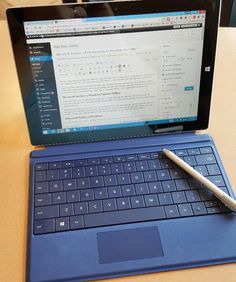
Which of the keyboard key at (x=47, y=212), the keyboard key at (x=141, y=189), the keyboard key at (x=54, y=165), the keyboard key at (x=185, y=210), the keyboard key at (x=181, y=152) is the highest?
the keyboard key at (x=181, y=152)

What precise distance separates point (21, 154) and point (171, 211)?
0.33 meters

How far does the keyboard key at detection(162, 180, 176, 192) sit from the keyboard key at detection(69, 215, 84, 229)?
0.51 feet

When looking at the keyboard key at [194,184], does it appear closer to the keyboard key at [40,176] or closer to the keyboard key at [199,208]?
the keyboard key at [199,208]

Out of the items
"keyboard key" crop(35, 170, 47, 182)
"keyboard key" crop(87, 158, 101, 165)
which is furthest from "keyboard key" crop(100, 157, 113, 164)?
"keyboard key" crop(35, 170, 47, 182)

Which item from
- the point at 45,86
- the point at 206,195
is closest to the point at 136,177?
the point at 206,195

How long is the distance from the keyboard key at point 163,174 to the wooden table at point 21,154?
0.12 m

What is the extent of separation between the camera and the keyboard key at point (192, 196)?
2.07ft

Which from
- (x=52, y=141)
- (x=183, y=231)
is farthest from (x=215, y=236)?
(x=52, y=141)

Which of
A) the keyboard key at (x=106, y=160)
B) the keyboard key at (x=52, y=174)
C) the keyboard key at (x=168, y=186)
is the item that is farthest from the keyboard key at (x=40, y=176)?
the keyboard key at (x=168, y=186)

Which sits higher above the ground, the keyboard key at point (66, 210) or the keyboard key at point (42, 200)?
the keyboard key at point (42, 200)

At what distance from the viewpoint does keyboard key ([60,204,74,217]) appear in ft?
2.02

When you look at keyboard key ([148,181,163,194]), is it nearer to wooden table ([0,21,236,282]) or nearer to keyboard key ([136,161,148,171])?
keyboard key ([136,161,148,171])

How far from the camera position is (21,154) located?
749 millimetres

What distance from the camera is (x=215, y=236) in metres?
0.59
